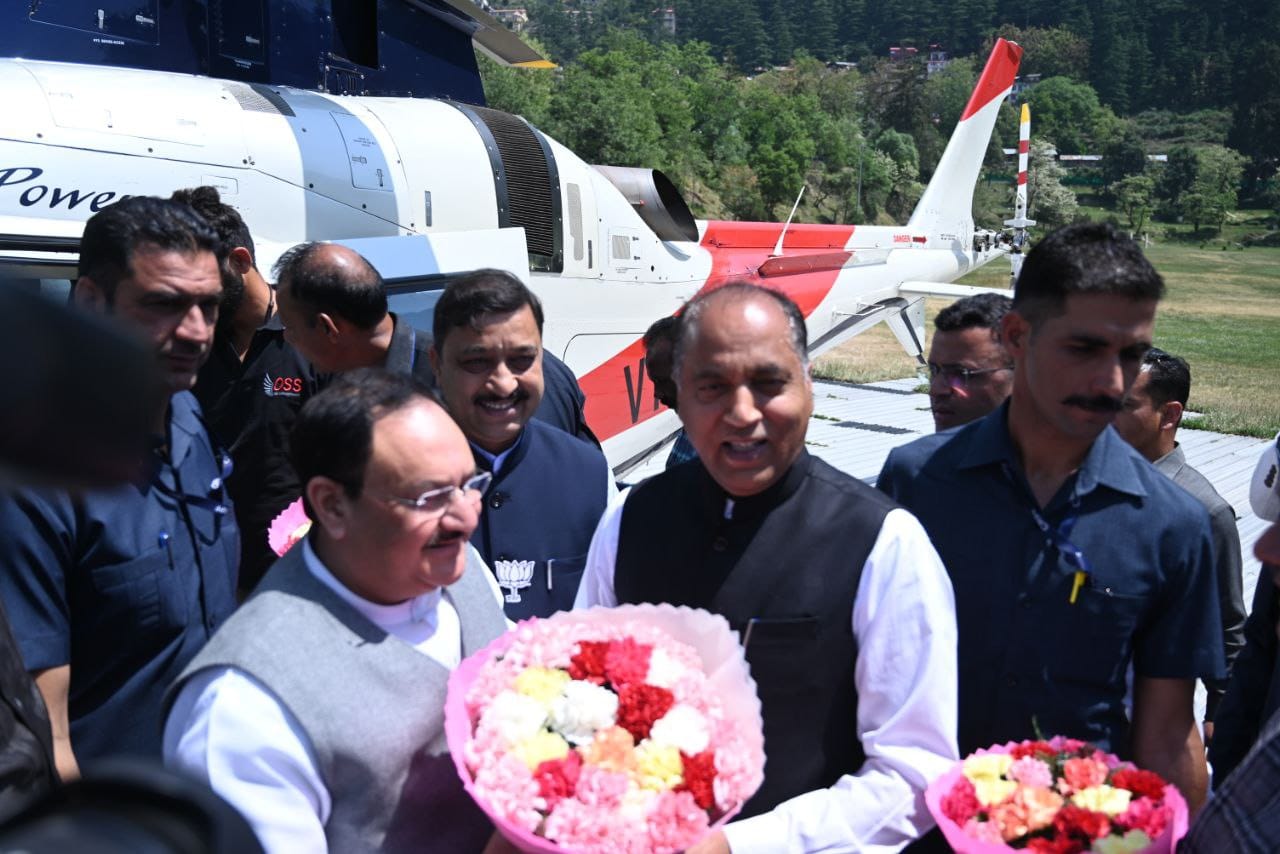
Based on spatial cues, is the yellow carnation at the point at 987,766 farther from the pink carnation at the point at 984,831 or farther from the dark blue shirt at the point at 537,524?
the dark blue shirt at the point at 537,524

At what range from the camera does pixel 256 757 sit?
1447 mm

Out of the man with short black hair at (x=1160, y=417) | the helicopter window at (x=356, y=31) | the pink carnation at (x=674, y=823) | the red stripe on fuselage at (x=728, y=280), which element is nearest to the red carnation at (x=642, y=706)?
the pink carnation at (x=674, y=823)

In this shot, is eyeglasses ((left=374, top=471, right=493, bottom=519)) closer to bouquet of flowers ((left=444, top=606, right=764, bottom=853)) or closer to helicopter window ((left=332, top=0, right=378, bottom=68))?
bouquet of flowers ((left=444, top=606, right=764, bottom=853))

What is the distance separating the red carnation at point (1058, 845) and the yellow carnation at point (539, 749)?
73cm

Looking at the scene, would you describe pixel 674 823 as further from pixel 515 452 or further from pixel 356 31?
pixel 356 31

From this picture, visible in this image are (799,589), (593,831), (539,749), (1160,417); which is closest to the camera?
(593,831)

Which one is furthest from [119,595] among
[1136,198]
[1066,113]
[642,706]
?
[1066,113]

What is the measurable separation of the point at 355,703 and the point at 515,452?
117 centimetres

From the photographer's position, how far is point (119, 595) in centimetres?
205

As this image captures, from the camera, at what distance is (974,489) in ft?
6.90

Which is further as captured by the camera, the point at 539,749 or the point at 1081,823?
the point at 1081,823

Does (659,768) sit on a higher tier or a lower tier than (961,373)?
lower

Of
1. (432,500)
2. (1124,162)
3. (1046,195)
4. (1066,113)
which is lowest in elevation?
(432,500)

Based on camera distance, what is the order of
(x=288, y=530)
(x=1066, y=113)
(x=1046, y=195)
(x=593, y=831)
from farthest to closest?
(x=1066, y=113), (x=1046, y=195), (x=288, y=530), (x=593, y=831)
